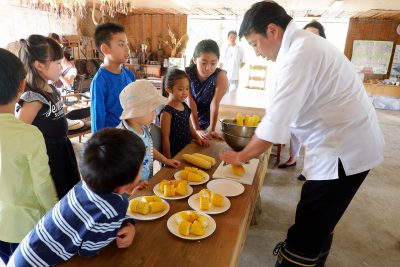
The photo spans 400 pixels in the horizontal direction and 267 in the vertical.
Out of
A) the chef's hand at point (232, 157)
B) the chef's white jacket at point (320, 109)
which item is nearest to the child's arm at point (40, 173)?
the chef's hand at point (232, 157)

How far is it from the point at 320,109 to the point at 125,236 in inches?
37.3

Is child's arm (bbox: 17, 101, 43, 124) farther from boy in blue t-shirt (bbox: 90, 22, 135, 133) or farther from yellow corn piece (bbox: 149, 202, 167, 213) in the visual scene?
yellow corn piece (bbox: 149, 202, 167, 213)

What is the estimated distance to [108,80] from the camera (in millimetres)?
1875

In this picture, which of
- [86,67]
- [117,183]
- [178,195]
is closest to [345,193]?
[178,195]

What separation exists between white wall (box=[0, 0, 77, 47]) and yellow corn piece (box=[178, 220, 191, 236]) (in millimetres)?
6340

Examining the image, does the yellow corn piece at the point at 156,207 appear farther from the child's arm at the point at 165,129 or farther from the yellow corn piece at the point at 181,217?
the child's arm at the point at 165,129

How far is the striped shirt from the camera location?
0.81m

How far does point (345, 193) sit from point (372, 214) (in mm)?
1859

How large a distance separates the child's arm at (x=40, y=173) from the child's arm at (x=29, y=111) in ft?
1.34

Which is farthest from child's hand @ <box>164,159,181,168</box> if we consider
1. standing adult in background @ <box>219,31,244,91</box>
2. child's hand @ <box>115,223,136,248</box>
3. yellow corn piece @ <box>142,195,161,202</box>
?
standing adult in background @ <box>219,31,244,91</box>

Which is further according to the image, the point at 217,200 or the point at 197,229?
the point at 217,200

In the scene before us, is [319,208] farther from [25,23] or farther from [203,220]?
[25,23]

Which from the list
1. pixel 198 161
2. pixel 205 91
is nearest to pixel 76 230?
pixel 198 161

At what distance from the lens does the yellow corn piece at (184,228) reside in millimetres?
939
